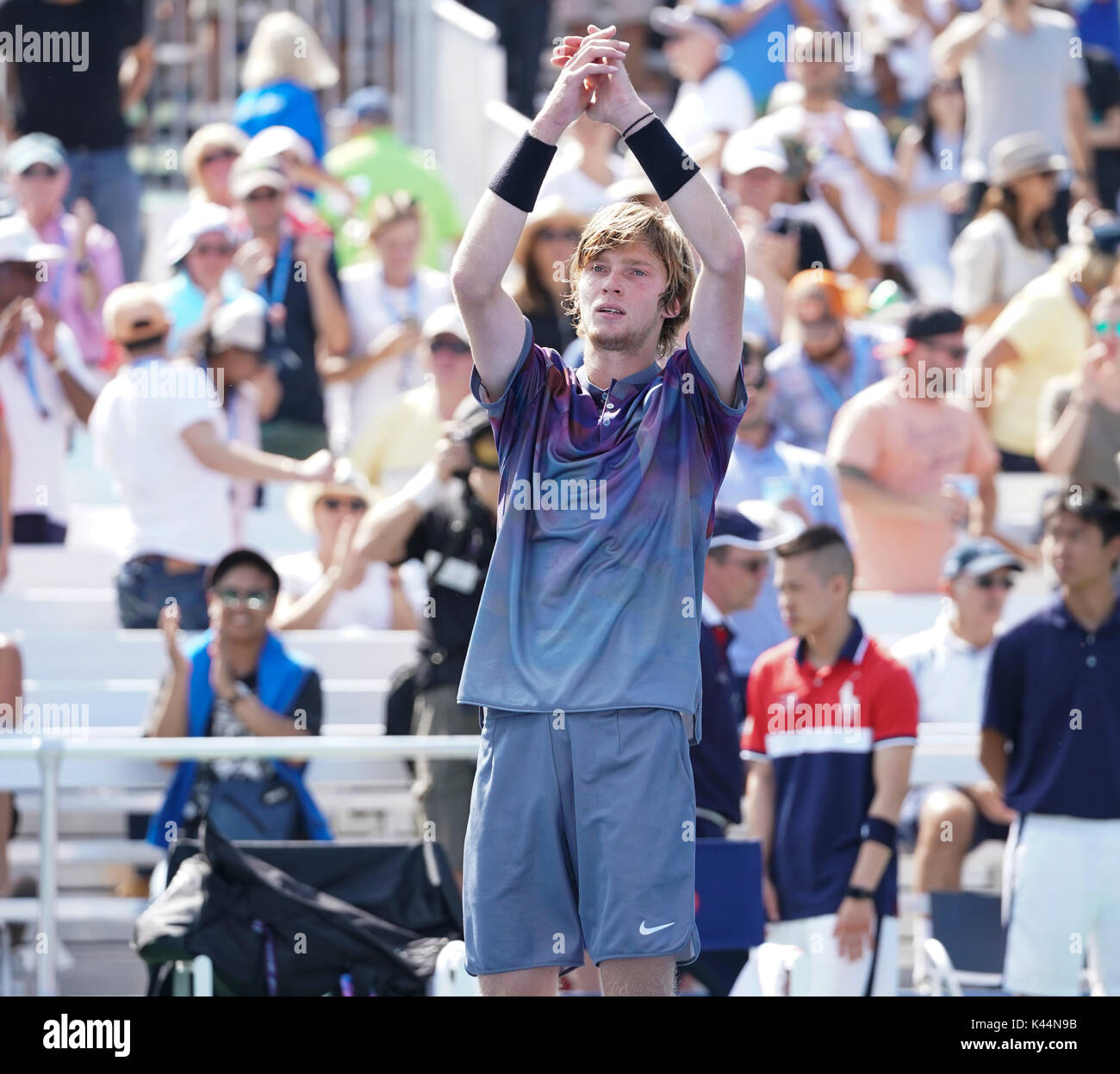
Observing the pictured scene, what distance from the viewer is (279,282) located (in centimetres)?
830

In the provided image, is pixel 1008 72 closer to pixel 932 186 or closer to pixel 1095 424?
pixel 932 186

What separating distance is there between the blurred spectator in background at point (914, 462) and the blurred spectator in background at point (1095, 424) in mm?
249

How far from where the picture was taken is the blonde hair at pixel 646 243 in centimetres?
350

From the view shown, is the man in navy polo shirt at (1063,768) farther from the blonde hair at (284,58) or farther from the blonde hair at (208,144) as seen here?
the blonde hair at (284,58)

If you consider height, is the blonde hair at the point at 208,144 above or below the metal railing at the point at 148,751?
above

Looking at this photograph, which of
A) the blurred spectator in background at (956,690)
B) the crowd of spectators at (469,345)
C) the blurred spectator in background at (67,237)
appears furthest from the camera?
the blurred spectator in background at (67,237)

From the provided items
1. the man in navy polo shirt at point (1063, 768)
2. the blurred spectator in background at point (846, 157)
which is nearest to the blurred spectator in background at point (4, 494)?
the man in navy polo shirt at point (1063, 768)

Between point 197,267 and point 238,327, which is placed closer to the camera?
point 238,327

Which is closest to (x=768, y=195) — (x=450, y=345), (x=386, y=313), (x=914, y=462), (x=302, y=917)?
(x=386, y=313)

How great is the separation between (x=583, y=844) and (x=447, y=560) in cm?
275

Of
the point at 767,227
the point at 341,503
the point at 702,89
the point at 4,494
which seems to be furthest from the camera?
the point at 702,89

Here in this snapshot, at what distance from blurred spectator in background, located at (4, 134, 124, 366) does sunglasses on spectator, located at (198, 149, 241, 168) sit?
52cm
